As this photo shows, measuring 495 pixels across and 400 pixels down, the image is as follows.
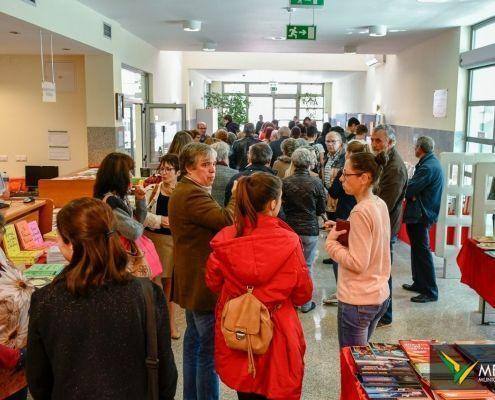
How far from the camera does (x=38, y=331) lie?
5.08 ft

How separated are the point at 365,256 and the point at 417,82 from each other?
814 centimetres

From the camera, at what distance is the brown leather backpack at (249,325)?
6.69 feet

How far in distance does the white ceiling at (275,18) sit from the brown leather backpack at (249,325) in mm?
4796

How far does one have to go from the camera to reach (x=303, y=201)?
4379 mm

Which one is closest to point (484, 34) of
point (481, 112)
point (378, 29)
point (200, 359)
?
point (481, 112)

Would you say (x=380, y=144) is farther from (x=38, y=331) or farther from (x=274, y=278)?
(x=38, y=331)

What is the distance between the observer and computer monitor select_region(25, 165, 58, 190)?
7285 mm

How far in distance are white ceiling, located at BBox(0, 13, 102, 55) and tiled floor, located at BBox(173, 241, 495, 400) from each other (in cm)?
310

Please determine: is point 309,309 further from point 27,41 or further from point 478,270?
point 27,41

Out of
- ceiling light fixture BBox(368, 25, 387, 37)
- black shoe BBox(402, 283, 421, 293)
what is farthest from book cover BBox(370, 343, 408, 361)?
ceiling light fixture BBox(368, 25, 387, 37)

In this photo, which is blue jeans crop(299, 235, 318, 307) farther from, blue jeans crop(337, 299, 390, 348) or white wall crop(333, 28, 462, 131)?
white wall crop(333, 28, 462, 131)

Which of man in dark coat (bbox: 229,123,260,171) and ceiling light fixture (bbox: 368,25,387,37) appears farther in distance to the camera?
ceiling light fixture (bbox: 368,25,387,37)

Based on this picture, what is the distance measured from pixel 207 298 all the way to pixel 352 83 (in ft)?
51.7

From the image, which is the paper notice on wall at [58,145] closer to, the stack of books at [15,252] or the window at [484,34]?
the stack of books at [15,252]
